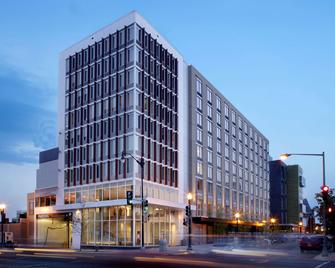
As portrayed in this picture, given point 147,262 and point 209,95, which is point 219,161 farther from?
point 147,262

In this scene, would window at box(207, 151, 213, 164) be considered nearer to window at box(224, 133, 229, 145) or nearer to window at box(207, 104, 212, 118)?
window at box(207, 104, 212, 118)

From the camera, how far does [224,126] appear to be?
10056 cm

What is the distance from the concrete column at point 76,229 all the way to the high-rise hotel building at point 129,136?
160 millimetres

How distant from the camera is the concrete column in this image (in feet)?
211

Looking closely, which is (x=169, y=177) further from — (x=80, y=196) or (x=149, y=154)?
(x=80, y=196)

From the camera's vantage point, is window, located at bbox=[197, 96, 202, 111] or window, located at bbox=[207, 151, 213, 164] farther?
window, located at bbox=[207, 151, 213, 164]

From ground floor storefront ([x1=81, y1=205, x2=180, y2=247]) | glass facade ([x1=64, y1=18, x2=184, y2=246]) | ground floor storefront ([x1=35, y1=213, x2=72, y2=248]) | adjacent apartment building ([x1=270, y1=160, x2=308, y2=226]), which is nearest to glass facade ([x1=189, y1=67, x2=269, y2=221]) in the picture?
glass facade ([x1=64, y1=18, x2=184, y2=246])

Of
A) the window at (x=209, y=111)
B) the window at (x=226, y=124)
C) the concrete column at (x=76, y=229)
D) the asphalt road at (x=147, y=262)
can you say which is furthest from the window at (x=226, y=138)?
the asphalt road at (x=147, y=262)

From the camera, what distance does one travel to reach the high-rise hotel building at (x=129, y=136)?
6856 centimetres

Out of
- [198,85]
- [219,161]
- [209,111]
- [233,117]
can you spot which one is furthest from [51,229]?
[233,117]

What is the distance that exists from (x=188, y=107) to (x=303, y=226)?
89.8 meters

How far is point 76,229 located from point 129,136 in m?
14.2

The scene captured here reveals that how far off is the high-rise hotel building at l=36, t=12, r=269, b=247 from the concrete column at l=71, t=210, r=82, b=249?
6.3 inches

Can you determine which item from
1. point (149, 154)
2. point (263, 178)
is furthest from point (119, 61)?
point (263, 178)
